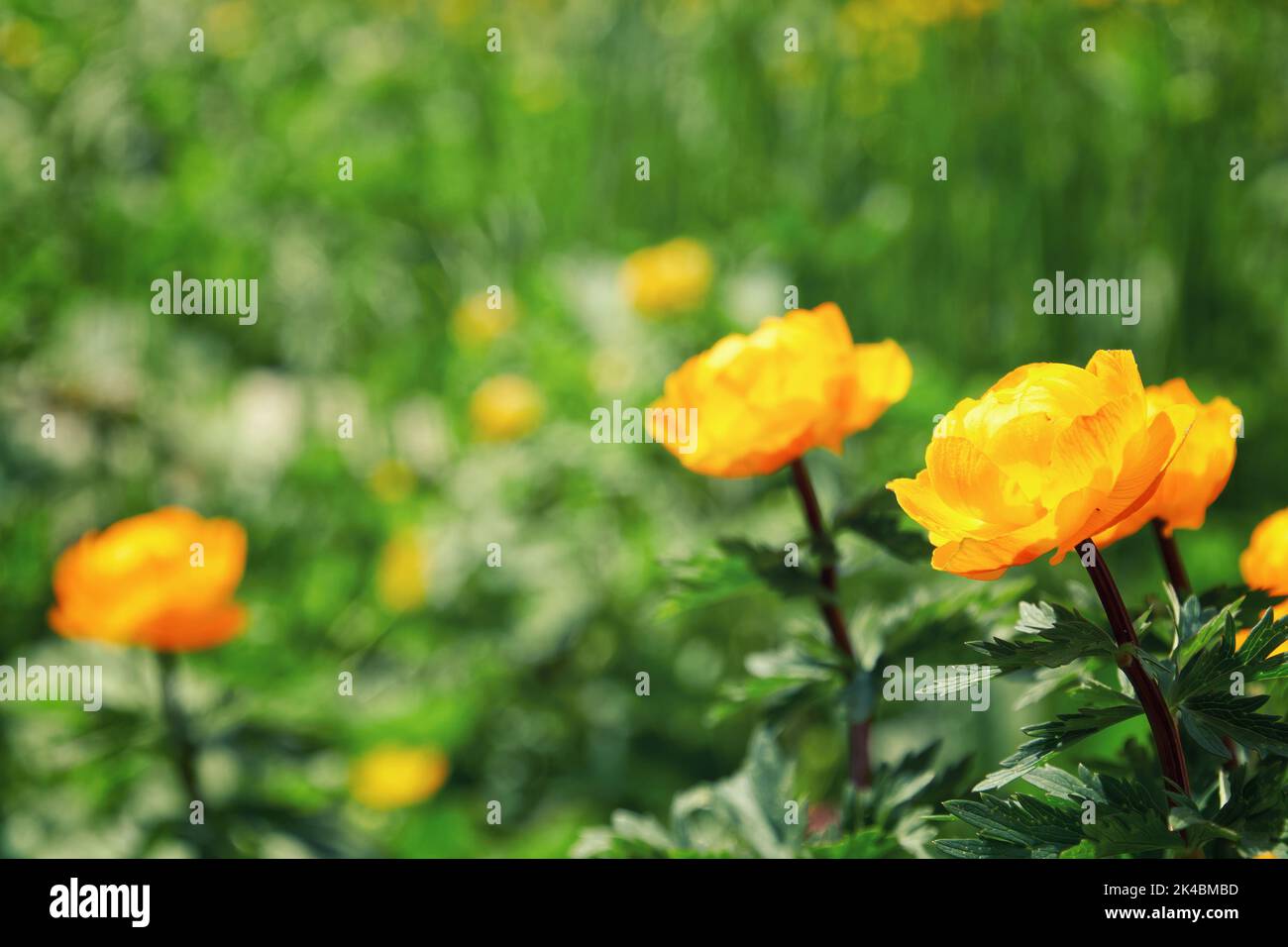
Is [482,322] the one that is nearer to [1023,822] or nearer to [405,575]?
[405,575]

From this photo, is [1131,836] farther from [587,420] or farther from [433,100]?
[433,100]

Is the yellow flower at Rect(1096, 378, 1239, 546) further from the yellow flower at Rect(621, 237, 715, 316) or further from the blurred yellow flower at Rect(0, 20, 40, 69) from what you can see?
the blurred yellow flower at Rect(0, 20, 40, 69)

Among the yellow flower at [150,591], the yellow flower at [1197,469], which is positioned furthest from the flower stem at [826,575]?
the yellow flower at [150,591]

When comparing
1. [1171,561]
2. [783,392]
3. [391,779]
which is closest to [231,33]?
[391,779]

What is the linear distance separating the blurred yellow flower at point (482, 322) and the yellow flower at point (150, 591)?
91cm

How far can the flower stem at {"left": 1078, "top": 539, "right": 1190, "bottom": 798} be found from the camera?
1.46 ft

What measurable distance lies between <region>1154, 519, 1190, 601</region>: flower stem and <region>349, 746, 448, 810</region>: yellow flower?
995 mm

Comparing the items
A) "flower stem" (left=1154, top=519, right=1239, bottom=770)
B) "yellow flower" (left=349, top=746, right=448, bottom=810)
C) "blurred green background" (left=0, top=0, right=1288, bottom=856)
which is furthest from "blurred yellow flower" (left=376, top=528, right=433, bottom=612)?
"flower stem" (left=1154, top=519, right=1239, bottom=770)

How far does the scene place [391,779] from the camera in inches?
53.6

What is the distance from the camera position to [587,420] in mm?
1714

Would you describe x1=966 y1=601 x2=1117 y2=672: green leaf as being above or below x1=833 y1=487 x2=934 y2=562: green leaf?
below

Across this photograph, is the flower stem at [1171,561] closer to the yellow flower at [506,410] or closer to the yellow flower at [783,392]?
the yellow flower at [783,392]

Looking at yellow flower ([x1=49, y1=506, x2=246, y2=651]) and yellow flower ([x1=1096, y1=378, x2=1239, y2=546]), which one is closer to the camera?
yellow flower ([x1=1096, y1=378, x2=1239, y2=546])
